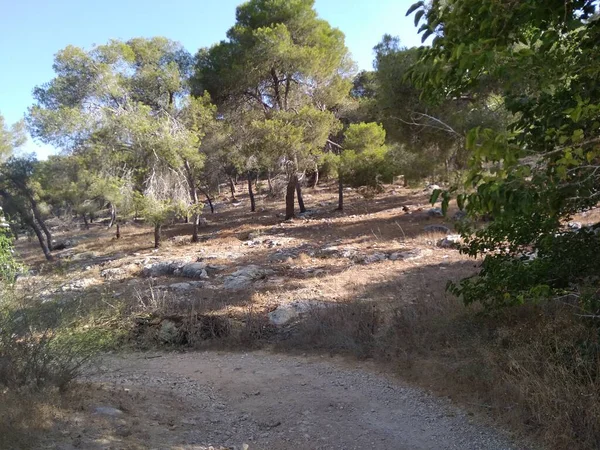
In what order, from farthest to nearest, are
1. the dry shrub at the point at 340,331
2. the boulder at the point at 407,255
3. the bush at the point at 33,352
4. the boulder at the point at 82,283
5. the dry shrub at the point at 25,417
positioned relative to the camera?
the boulder at the point at 407,255
the boulder at the point at 82,283
the dry shrub at the point at 340,331
the bush at the point at 33,352
the dry shrub at the point at 25,417

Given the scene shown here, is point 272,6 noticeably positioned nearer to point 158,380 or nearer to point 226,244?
point 226,244

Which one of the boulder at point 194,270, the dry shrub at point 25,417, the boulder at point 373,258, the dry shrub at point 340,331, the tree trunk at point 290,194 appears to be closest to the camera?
the dry shrub at point 25,417

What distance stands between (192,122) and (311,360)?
1579 cm

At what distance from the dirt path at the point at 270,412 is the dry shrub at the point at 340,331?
0.45 meters

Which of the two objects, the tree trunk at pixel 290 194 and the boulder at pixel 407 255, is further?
the tree trunk at pixel 290 194

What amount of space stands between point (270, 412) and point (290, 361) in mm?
1868

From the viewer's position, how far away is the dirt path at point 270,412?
3.89 metres

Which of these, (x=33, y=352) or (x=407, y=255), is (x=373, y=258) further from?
(x=33, y=352)

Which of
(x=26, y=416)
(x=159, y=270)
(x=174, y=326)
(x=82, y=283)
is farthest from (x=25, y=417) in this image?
(x=159, y=270)

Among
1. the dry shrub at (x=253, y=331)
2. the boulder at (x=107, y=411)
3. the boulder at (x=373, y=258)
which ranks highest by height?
the boulder at (x=107, y=411)

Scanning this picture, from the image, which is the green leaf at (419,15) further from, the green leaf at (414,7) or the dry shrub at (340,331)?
the dry shrub at (340,331)

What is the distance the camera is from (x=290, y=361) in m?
6.65

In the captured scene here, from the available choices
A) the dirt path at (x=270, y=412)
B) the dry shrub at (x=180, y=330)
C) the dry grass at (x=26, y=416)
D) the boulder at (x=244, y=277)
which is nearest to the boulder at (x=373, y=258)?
the boulder at (x=244, y=277)

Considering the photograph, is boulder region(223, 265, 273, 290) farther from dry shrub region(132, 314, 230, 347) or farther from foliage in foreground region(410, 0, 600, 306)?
foliage in foreground region(410, 0, 600, 306)
